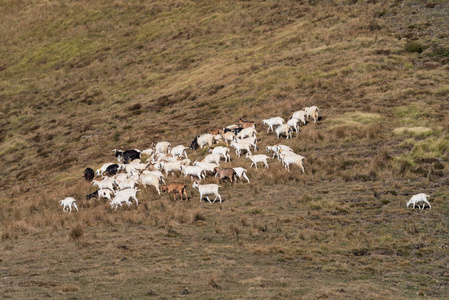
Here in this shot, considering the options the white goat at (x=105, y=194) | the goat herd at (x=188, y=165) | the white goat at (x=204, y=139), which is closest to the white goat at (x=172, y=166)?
the goat herd at (x=188, y=165)

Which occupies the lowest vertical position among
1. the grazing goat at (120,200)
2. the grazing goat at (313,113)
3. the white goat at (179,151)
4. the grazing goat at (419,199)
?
the grazing goat at (419,199)

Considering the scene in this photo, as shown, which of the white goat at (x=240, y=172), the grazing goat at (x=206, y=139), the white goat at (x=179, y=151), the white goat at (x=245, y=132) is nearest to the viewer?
the white goat at (x=240, y=172)

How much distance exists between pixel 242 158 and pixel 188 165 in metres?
3.84

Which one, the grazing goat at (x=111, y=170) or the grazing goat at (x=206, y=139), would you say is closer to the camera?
the grazing goat at (x=111, y=170)

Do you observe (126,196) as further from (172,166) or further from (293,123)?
(293,123)

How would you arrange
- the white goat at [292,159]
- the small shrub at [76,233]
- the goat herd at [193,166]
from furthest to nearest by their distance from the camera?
1. the white goat at [292,159]
2. the goat herd at [193,166]
3. the small shrub at [76,233]

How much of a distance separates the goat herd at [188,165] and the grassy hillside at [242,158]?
2.67 feet

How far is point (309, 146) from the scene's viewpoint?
33250mm

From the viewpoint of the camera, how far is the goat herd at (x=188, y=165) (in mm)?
26950

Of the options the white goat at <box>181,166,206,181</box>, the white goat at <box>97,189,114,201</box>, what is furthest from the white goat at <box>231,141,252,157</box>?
the white goat at <box>97,189,114,201</box>

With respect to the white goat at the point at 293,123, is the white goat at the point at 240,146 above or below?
below

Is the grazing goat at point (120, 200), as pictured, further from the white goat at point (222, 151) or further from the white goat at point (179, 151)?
the white goat at point (179, 151)

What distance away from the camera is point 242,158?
110ft

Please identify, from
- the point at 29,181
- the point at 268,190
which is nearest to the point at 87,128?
the point at 29,181
